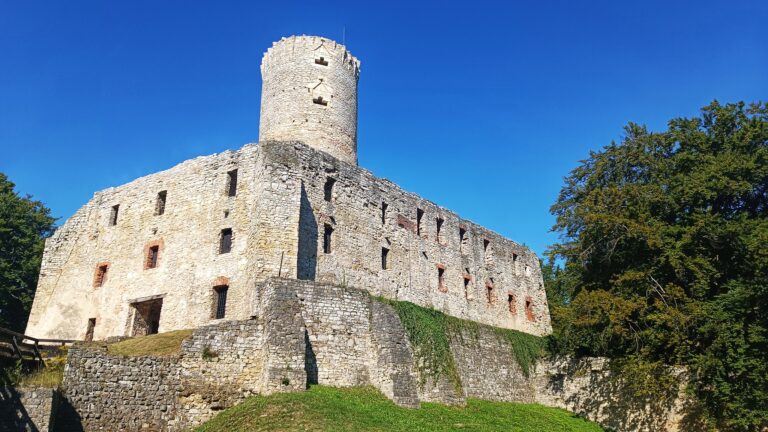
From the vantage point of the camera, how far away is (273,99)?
113 feet

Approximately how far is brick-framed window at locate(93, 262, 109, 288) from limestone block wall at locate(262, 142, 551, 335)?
10.0 meters

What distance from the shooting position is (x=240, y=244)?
26578mm

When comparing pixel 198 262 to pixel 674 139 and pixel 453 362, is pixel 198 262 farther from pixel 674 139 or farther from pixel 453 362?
pixel 674 139

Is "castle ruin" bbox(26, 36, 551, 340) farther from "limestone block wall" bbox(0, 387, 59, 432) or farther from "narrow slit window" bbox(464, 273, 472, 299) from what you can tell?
"limestone block wall" bbox(0, 387, 59, 432)

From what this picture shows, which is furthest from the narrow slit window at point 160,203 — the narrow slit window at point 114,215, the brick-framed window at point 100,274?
the brick-framed window at point 100,274

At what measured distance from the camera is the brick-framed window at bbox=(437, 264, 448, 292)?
33.2 metres

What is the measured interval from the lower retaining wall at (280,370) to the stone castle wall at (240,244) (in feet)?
6.96

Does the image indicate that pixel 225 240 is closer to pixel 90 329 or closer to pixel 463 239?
pixel 90 329

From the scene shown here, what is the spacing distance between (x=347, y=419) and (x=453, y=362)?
10.3 metres

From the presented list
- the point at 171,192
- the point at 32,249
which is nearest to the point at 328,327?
the point at 171,192

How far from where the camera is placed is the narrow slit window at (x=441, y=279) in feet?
109

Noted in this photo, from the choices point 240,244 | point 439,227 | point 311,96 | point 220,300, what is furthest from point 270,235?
point 439,227

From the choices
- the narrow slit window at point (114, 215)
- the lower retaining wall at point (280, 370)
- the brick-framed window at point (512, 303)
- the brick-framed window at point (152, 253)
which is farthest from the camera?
the brick-framed window at point (512, 303)

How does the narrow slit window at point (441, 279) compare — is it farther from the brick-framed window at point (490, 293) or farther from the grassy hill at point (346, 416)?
the grassy hill at point (346, 416)
